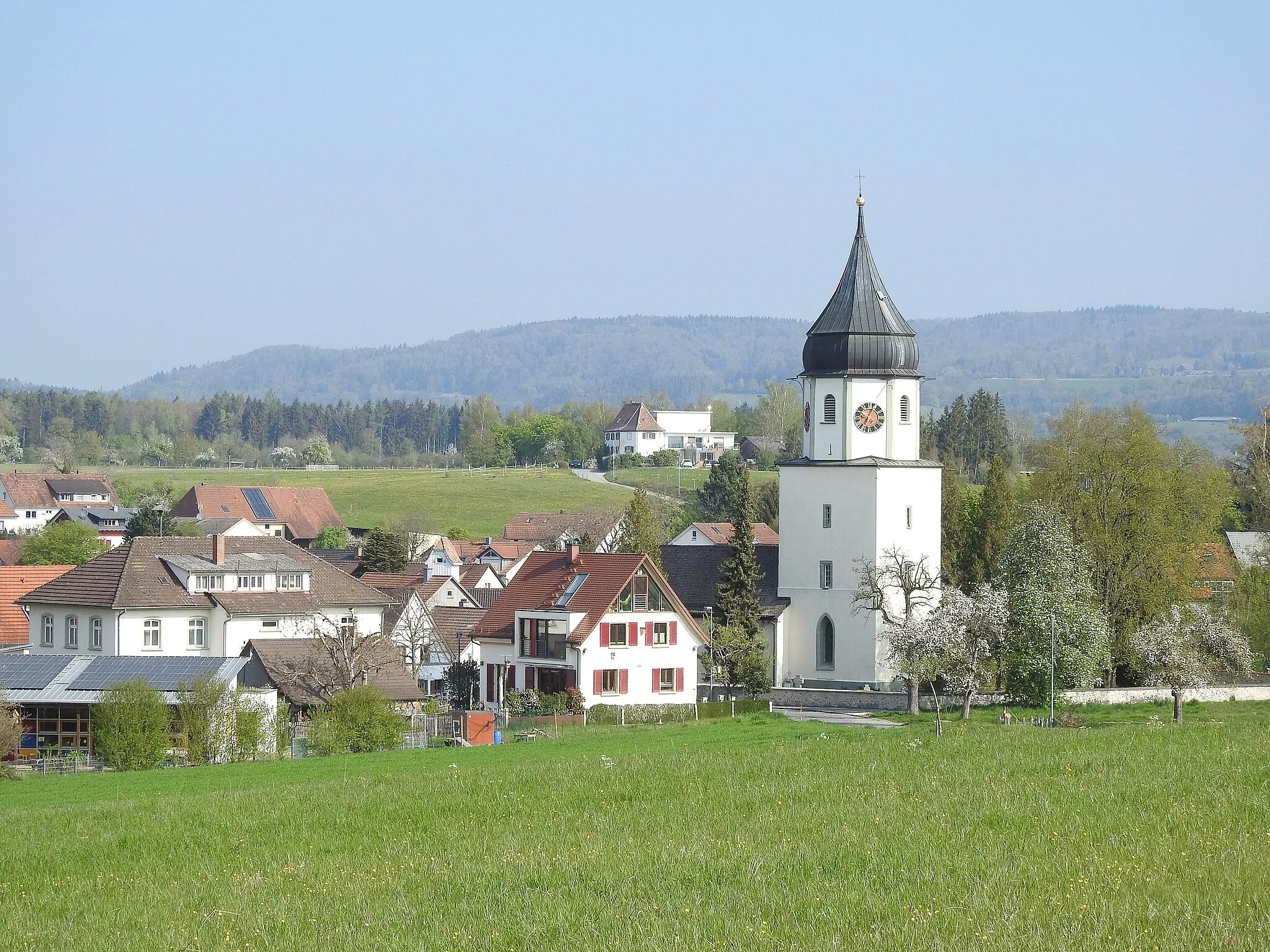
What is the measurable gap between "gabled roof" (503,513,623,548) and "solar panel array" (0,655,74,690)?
193 feet

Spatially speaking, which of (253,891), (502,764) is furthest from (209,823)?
(502,764)

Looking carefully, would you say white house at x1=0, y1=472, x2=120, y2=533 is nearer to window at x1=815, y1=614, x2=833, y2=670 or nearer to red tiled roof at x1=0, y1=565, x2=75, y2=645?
red tiled roof at x1=0, y1=565, x2=75, y2=645

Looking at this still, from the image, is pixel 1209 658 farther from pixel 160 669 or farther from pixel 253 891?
pixel 253 891

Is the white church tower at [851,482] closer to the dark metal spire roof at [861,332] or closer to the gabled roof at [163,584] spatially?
the dark metal spire roof at [861,332]

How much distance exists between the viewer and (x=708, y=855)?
1739 cm

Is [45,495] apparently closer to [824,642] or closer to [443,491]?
[443,491]

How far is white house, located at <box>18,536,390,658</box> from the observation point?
53281 millimetres

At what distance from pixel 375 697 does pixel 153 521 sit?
2462 inches

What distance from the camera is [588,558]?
5534cm

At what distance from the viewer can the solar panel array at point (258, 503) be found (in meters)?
119

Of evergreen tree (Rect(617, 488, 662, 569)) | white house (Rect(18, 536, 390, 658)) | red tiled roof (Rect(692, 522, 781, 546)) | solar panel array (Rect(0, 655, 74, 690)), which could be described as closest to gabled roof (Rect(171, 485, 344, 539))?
red tiled roof (Rect(692, 522, 781, 546))

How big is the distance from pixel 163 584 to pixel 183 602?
1117mm

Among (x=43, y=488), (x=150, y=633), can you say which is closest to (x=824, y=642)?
(x=150, y=633)

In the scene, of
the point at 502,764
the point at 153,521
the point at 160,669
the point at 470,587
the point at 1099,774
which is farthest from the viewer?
the point at 153,521
